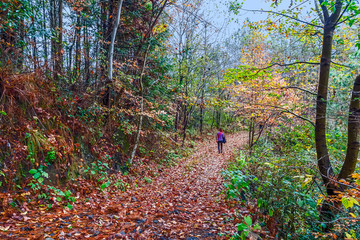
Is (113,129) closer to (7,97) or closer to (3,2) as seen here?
(7,97)

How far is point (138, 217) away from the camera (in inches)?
182

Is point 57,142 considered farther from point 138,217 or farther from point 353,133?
point 353,133

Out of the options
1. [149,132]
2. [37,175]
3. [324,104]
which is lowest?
[37,175]

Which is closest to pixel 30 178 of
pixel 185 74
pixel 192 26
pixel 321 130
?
pixel 321 130

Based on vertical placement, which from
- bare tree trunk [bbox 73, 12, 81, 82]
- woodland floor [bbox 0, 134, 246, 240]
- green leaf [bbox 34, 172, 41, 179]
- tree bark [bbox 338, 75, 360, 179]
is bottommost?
woodland floor [bbox 0, 134, 246, 240]

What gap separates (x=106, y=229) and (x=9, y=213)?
189cm

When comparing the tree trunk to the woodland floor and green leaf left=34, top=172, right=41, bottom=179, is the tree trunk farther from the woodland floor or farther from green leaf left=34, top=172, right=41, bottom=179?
green leaf left=34, top=172, right=41, bottom=179

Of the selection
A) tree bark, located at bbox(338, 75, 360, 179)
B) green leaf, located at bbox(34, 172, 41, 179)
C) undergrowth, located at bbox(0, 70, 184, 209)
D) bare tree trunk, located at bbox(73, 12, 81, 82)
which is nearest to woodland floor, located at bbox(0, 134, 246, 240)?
undergrowth, located at bbox(0, 70, 184, 209)

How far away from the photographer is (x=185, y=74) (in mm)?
14594

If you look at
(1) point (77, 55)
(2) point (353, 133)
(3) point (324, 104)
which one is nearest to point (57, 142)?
(1) point (77, 55)

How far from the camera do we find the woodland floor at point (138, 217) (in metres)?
3.52

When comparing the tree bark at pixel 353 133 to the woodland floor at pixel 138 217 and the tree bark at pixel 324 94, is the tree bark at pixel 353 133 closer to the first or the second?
the tree bark at pixel 324 94

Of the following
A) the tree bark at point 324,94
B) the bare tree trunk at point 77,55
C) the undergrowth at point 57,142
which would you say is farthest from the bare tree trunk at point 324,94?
the bare tree trunk at point 77,55

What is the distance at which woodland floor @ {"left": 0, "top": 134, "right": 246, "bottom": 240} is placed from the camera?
3516 millimetres
